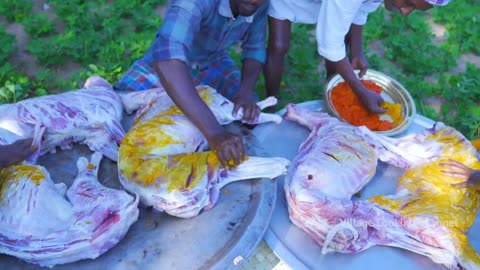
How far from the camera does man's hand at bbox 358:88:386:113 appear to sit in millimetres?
2838

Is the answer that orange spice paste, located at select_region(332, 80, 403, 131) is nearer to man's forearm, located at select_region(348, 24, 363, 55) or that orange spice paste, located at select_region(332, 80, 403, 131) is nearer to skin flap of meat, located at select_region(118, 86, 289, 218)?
man's forearm, located at select_region(348, 24, 363, 55)

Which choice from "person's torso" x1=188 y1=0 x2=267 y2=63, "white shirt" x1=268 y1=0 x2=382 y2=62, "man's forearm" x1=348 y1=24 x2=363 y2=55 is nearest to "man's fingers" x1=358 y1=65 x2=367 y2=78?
"man's forearm" x1=348 y1=24 x2=363 y2=55

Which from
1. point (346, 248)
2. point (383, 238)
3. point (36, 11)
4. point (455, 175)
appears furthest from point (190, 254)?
point (36, 11)

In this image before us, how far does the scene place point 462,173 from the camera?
2.37 metres

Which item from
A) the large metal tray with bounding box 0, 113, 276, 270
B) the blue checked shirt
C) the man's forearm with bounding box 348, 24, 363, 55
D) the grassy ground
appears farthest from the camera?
the grassy ground

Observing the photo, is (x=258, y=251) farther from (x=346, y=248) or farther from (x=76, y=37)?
(x=76, y=37)

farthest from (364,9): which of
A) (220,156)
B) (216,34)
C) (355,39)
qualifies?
(220,156)

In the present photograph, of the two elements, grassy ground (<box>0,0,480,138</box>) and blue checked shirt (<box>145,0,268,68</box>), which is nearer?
blue checked shirt (<box>145,0,268,68</box>)

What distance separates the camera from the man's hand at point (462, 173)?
7.68ft

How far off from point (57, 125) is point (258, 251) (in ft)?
4.11

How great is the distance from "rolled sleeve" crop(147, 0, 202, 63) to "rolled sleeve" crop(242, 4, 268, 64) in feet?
2.22

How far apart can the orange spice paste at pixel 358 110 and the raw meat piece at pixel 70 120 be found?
4.53 feet

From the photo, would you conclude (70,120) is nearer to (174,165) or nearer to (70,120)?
(70,120)

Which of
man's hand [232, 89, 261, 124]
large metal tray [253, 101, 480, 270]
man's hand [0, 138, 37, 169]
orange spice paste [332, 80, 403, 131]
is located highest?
man's hand [0, 138, 37, 169]
